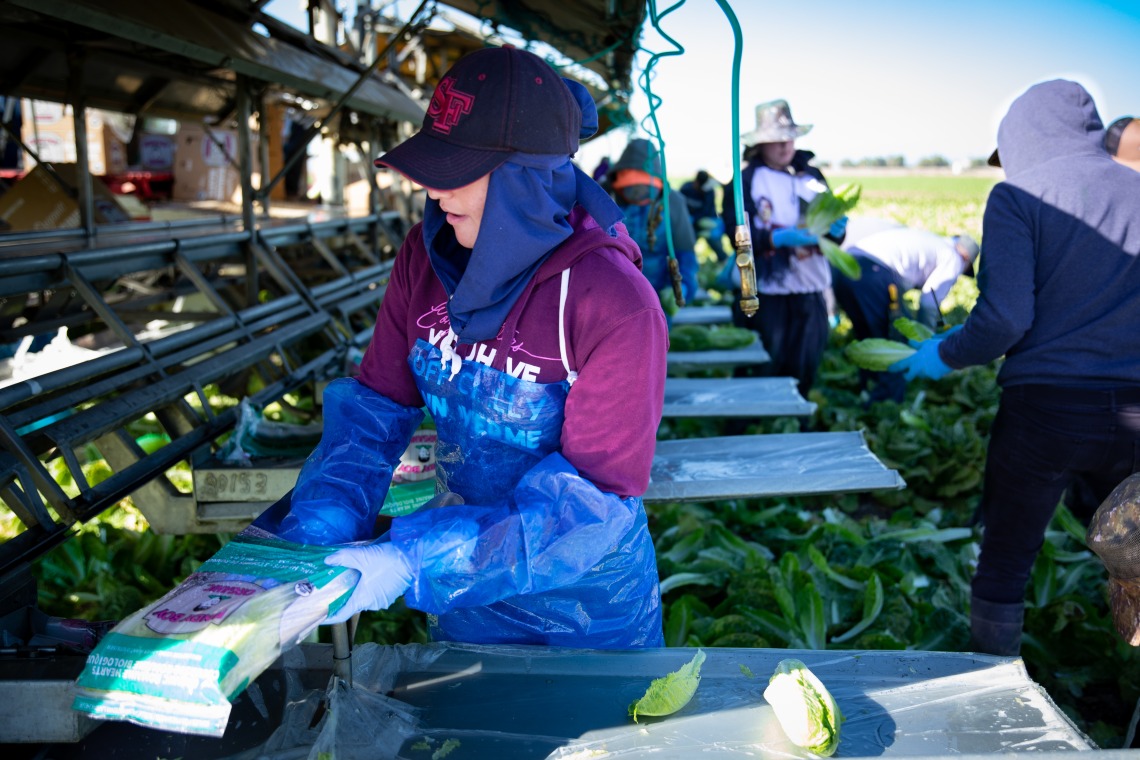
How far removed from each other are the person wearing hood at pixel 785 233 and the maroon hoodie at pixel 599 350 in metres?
4.25

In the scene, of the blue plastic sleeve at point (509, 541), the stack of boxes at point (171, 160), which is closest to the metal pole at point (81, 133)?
the stack of boxes at point (171, 160)

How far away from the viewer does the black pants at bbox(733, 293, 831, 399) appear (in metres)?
6.18

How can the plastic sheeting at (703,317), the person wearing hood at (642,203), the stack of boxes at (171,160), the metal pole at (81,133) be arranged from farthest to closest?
1. the stack of boxes at (171,160)
2. the plastic sheeting at (703,317)
3. the person wearing hood at (642,203)
4. the metal pole at (81,133)

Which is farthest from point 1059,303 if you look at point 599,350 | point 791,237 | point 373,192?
point 373,192

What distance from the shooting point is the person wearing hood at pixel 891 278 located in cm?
724

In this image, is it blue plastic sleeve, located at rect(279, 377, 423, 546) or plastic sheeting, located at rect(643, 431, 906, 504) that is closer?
blue plastic sleeve, located at rect(279, 377, 423, 546)

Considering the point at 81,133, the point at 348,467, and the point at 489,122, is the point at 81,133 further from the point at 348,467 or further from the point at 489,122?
the point at 489,122

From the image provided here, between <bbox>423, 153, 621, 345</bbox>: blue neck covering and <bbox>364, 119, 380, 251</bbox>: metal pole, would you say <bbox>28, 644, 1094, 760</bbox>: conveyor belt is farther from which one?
<bbox>364, 119, 380, 251</bbox>: metal pole

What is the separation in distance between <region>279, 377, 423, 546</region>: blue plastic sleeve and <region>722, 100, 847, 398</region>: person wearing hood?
4.27 m

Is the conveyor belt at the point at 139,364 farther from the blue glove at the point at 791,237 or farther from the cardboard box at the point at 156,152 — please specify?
the cardboard box at the point at 156,152

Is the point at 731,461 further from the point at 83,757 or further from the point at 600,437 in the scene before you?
the point at 83,757

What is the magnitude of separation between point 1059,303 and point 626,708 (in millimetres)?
2248

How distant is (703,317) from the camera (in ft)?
25.1

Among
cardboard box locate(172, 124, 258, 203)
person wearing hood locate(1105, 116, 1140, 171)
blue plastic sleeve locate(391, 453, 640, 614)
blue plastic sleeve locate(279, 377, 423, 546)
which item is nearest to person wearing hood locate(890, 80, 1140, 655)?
person wearing hood locate(1105, 116, 1140, 171)
